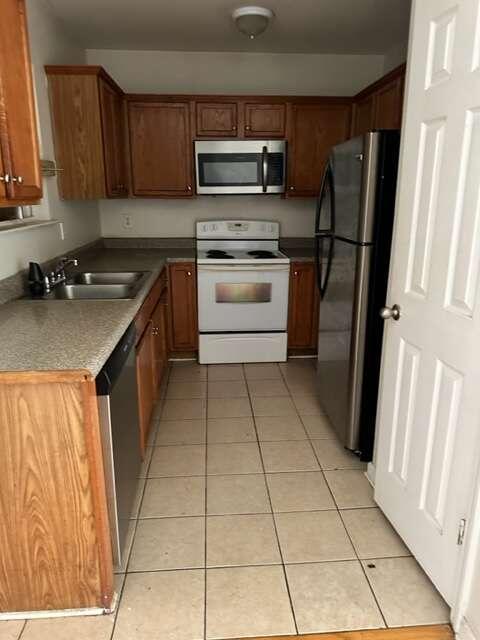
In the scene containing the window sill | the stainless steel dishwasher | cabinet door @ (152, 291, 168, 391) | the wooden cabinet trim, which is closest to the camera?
the stainless steel dishwasher

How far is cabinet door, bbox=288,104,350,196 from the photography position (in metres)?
3.72

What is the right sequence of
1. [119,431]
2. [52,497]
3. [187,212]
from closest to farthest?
[52,497] < [119,431] < [187,212]

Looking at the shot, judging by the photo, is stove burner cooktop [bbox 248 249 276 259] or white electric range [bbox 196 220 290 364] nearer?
white electric range [bbox 196 220 290 364]

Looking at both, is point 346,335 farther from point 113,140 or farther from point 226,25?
point 226,25

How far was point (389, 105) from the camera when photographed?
3049mm

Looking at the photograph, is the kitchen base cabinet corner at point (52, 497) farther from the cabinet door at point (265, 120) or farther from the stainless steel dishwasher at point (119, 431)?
the cabinet door at point (265, 120)

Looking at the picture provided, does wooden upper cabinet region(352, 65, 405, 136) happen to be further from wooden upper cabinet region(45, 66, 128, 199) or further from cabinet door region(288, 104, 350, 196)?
wooden upper cabinet region(45, 66, 128, 199)

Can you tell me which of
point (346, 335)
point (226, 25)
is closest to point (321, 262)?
point (346, 335)

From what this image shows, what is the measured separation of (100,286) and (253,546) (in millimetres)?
1622

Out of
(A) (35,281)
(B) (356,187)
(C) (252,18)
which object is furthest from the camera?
(C) (252,18)

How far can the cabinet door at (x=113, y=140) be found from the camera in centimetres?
304

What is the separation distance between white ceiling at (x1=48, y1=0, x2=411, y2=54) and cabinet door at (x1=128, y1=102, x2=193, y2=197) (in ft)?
1.59

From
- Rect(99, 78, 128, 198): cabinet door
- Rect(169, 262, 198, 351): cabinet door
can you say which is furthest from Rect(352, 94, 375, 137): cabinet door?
Rect(99, 78, 128, 198): cabinet door

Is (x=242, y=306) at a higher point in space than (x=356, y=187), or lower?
lower
